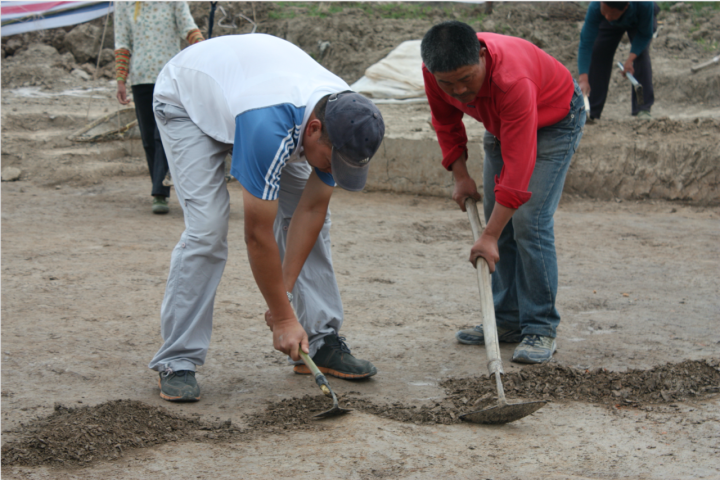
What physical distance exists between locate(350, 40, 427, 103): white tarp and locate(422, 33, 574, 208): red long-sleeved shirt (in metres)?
5.24

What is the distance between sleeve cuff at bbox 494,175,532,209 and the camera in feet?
7.91

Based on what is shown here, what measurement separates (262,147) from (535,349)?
5.33 feet

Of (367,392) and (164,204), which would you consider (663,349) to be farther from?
(164,204)

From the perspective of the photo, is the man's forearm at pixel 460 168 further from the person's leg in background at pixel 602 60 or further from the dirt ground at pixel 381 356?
the person's leg in background at pixel 602 60

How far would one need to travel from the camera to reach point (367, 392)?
2533mm

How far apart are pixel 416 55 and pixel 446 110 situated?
20.0ft

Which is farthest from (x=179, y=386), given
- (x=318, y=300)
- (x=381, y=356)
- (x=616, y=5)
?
(x=616, y=5)

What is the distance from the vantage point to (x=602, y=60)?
20.4 ft

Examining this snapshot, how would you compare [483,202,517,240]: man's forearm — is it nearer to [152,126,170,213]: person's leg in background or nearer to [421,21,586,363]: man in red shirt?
[421,21,586,363]: man in red shirt

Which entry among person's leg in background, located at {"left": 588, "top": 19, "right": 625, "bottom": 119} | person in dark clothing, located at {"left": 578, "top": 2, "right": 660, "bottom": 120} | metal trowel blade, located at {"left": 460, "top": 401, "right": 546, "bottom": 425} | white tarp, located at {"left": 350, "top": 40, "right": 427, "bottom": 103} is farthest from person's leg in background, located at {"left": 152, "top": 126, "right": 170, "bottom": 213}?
person's leg in background, located at {"left": 588, "top": 19, "right": 625, "bottom": 119}

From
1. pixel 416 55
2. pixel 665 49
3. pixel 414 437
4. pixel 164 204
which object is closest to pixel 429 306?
pixel 414 437

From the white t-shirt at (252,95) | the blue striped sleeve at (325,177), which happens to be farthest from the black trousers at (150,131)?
the blue striped sleeve at (325,177)

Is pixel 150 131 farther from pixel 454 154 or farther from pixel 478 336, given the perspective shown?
pixel 478 336

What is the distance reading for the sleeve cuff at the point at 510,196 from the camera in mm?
2412
